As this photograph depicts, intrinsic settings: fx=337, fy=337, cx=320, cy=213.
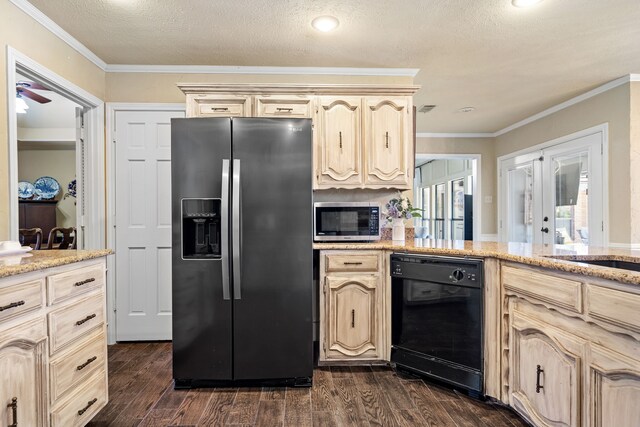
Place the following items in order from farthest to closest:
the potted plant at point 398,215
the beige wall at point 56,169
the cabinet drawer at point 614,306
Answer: the beige wall at point 56,169, the potted plant at point 398,215, the cabinet drawer at point 614,306

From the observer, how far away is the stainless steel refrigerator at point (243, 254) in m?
2.12

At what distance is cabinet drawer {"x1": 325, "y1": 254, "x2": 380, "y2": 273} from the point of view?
245 cm

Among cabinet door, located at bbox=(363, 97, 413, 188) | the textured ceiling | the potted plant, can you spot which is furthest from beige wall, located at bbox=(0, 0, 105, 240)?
the potted plant

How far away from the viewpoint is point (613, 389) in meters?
1.25

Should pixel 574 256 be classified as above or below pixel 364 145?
below

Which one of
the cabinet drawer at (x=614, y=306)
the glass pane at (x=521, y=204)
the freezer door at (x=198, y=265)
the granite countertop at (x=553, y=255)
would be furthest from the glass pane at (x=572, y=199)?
the freezer door at (x=198, y=265)

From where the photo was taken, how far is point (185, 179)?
2121mm

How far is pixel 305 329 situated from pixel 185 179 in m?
1.23

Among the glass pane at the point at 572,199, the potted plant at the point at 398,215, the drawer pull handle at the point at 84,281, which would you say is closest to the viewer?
the drawer pull handle at the point at 84,281

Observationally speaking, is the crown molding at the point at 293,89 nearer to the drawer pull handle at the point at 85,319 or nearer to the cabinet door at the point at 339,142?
the cabinet door at the point at 339,142

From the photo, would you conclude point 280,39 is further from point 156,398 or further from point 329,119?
point 156,398

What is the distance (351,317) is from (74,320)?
1.64m

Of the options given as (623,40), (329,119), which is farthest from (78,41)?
(623,40)

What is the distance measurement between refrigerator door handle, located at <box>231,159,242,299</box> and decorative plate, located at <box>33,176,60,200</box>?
19.3ft
